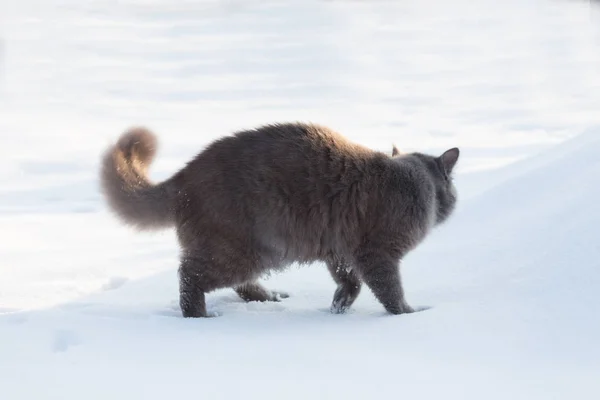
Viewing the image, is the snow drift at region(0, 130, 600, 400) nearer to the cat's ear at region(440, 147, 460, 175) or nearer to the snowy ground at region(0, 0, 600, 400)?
the snowy ground at region(0, 0, 600, 400)

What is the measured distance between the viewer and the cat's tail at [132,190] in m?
4.10

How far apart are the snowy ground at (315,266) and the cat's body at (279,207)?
0.71 feet

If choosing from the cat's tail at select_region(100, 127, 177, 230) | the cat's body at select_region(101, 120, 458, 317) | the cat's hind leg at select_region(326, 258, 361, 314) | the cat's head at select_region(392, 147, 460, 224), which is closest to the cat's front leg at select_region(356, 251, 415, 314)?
the cat's body at select_region(101, 120, 458, 317)

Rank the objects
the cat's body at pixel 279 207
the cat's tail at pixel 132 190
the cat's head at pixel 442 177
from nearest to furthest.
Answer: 1. the cat's body at pixel 279 207
2. the cat's tail at pixel 132 190
3. the cat's head at pixel 442 177

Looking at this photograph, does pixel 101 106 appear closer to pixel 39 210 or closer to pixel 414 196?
pixel 39 210

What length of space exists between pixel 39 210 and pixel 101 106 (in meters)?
4.93

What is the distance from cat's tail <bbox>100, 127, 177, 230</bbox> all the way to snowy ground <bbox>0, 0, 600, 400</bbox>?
0.31 m

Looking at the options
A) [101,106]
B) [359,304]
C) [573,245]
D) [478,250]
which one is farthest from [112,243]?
[101,106]

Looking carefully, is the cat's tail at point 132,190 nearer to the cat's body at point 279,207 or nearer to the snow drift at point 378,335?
the cat's body at point 279,207

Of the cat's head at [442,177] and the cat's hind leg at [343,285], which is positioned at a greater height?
the cat's head at [442,177]

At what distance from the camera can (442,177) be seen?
4.53 m

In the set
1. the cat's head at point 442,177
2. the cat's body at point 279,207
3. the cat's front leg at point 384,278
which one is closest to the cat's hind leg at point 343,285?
the cat's body at point 279,207

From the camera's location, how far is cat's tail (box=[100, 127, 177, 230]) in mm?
4102

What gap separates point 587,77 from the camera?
13797 mm
